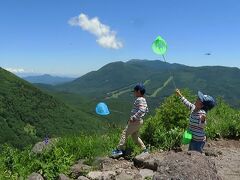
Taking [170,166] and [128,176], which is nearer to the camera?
[170,166]

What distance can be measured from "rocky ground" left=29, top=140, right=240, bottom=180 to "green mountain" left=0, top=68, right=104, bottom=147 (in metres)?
110

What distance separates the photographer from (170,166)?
6.30m

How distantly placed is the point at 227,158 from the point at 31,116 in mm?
150287

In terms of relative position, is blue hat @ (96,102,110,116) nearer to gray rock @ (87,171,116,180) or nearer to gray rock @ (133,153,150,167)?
gray rock @ (133,153,150,167)

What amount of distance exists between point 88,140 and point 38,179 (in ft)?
9.20

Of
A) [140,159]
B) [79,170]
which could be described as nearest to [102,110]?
[140,159]

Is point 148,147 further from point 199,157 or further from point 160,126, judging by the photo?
point 199,157

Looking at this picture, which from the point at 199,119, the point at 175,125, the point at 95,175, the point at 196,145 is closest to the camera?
the point at 95,175

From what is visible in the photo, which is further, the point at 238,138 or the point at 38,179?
the point at 238,138

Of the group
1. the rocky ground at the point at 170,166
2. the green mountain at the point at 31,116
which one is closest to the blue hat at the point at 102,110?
the rocky ground at the point at 170,166

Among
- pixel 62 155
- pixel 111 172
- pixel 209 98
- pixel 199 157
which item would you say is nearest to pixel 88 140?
pixel 62 155

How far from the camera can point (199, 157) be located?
6562 mm

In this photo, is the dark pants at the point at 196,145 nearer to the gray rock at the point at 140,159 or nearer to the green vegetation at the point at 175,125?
the gray rock at the point at 140,159

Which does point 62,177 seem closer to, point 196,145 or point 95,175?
point 95,175
